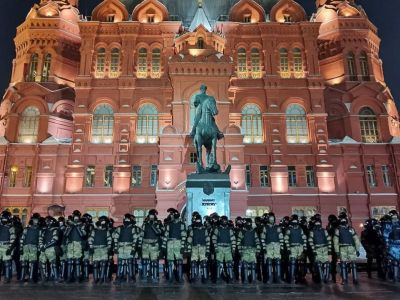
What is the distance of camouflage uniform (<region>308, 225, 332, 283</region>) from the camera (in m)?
10.8

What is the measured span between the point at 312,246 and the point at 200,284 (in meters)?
3.55

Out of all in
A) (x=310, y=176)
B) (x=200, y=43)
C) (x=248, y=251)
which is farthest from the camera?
(x=200, y=43)

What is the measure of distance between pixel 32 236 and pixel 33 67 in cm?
2870

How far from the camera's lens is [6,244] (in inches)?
431

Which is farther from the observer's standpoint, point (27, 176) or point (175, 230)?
point (27, 176)

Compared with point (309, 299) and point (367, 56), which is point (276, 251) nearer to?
point (309, 299)

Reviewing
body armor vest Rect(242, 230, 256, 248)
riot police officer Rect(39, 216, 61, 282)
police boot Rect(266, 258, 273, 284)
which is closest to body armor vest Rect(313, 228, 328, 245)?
police boot Rect(266, 258, 273, 284)

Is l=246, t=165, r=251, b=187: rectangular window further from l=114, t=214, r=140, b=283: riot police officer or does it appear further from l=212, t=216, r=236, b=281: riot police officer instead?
l=114, t=214, r=140, b=283: riot police officer

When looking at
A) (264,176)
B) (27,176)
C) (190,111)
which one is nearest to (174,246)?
(190,111)

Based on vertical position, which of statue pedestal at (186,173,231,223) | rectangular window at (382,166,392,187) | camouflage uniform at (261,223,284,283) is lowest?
camouflage uniform at (261,223,284,283)

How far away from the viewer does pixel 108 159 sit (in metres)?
31.1

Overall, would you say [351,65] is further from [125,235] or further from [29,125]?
[125,235]

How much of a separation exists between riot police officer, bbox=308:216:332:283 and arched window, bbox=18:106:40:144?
90.2ft

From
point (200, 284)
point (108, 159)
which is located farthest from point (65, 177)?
point (200, 284)
